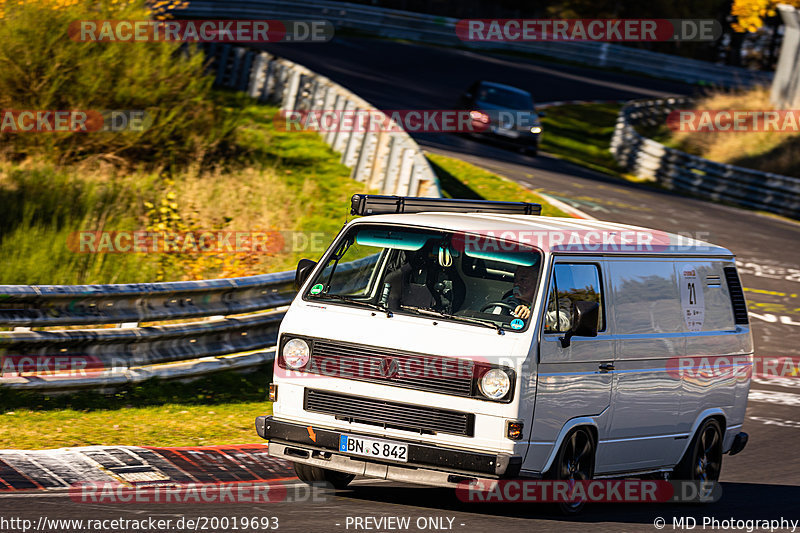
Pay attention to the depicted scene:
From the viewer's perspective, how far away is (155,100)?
2019 centimetres

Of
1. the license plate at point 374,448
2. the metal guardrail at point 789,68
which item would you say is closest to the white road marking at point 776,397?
the license plate at point 374,448

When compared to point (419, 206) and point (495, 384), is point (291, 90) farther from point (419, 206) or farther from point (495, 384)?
point (495, 384)

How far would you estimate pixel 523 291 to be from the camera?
793 centimetres

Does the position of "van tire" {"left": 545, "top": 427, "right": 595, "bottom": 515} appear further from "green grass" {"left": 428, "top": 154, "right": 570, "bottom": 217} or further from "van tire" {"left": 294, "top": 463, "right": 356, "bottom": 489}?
"green grass" {"left": 428, "top": 154, "right": 570, "bottom": 217}

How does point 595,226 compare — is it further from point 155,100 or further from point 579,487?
point 155,100

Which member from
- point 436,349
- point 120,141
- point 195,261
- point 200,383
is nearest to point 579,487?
point 436,349

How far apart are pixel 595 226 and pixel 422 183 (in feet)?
27.9

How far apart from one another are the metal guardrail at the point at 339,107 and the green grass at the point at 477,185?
1543mm

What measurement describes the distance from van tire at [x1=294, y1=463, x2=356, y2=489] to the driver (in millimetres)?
1866

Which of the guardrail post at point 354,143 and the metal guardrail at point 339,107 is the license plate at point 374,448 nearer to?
the metal guardrail at point 339,107

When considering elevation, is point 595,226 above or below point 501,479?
above

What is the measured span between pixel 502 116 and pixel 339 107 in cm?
797

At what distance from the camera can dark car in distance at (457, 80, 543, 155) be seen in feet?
95.4

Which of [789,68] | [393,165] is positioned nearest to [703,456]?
[393,165]
